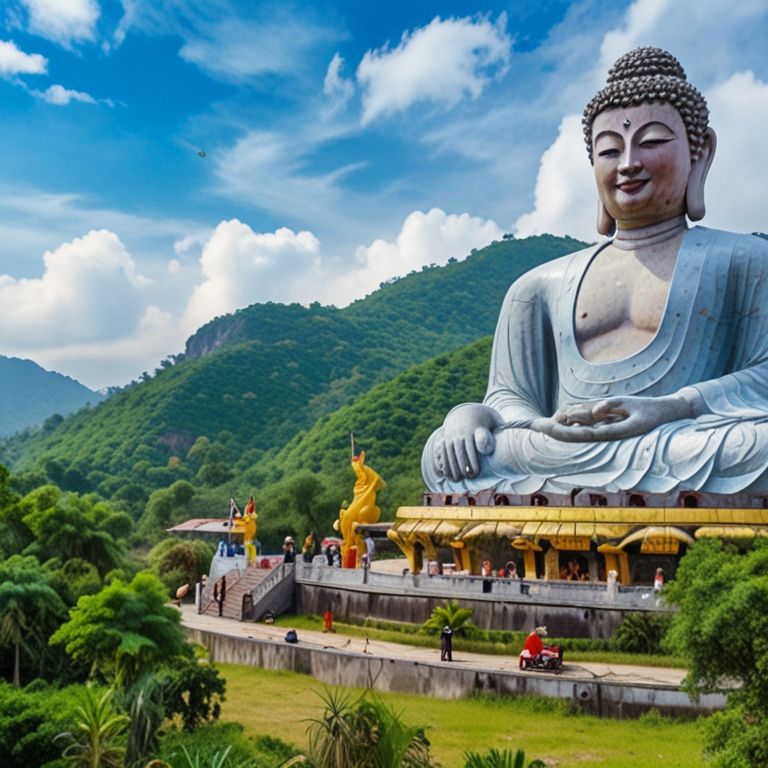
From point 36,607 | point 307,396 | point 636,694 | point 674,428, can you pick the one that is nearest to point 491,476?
point 674,428

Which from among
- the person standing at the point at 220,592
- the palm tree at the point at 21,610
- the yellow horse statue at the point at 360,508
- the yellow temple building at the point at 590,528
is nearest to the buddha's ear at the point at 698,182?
the yellow temple building at the point at 590,528

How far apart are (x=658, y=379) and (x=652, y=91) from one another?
15.6ft

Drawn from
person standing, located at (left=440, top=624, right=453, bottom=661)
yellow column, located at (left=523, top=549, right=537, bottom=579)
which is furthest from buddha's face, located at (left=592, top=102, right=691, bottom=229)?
person standing, located at (left=440, top=624, right=453, bottom=661)

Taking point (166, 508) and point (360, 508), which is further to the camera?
point (166, 508)

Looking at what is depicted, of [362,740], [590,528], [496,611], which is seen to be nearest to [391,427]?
[590,528]

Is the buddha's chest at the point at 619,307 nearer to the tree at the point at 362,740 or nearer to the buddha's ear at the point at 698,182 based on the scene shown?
the buddha's ear at the point at 698,182

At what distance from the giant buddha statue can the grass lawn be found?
5033 mm

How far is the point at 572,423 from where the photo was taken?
50.2ft

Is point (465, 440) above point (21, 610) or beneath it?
above

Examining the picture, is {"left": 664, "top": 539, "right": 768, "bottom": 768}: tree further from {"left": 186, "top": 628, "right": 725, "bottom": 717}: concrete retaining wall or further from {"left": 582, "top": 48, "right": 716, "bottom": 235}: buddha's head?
{"left": 582, "top": 48, "right": 716, "bottom": 235}: buddha's head

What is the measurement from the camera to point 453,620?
1329cm

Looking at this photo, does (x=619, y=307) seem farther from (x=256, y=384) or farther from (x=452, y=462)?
(x=256, y=384)

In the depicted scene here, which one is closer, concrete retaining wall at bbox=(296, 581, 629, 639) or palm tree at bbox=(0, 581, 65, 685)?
palm tree at bbox=(0, 581, 65, 685)

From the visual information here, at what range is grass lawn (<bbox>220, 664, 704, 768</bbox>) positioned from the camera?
27.9 ft
